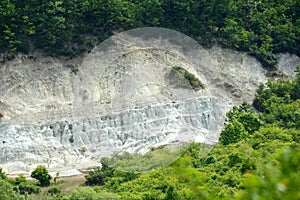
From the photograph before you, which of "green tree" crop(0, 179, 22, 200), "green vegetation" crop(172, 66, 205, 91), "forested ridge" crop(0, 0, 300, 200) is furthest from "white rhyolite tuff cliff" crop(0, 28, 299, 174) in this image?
"green tree" crop(0, 179, 22, 200)

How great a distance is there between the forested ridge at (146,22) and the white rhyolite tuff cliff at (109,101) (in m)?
0.62

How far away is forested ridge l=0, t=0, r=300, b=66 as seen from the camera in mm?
37281

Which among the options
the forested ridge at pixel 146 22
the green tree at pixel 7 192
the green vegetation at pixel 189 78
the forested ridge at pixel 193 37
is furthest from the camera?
the forested ridge at pixel 146 22

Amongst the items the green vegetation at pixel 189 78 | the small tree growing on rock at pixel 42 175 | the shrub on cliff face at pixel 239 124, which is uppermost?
the green vegetation at pixel 189 78

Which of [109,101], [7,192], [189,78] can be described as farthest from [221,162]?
[7,192]

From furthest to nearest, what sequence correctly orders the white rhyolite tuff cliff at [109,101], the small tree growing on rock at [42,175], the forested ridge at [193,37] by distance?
the white rhyolite tuff cliff at [109,101], the small tree growing on rock at [42,175], the forested ridge at [193,37]

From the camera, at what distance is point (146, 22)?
3906cm

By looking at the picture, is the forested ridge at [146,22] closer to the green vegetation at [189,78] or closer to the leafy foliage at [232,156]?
the green vegetation at [189,78]

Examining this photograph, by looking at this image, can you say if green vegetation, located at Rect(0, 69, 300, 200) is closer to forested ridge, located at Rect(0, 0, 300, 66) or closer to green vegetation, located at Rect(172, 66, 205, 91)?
green vegetation, located at Rect(172, 66, 205, 91)

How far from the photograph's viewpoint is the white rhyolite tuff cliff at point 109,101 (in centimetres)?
3484

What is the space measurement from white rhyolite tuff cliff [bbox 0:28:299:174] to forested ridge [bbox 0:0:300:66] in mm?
615

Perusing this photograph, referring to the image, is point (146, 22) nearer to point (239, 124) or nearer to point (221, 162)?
point (239, 124)

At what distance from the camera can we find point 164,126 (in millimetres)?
34844

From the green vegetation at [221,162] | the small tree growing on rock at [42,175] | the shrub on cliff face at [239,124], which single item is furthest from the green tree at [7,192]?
the shrub on cliff face at [239,124]
